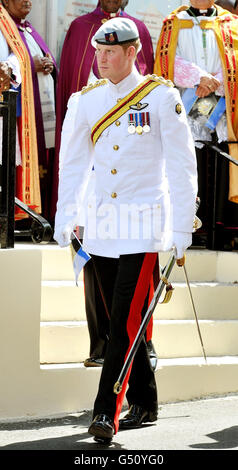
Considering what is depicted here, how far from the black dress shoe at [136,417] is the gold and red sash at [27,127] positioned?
2938 mm

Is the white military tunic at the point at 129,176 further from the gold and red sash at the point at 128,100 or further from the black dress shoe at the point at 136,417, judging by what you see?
the black dress shoe at the point at 136,417

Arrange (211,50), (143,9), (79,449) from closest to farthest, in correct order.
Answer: (79,449), (211,50), (143,9)

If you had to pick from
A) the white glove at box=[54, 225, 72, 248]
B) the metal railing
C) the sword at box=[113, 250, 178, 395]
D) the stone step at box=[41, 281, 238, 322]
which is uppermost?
the metal railing

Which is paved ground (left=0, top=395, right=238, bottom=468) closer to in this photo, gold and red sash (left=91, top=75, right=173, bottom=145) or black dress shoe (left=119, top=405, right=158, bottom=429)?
black dress shoe (left=119, top=405, right=158, bottom=429)

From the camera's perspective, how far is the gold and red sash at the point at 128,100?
537 cm

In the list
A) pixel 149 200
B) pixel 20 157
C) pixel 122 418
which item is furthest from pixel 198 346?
pixel 20 157

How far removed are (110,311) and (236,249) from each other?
308cm

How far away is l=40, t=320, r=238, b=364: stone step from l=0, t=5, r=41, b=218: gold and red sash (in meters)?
1.92

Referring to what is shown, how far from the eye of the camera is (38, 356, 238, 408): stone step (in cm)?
600

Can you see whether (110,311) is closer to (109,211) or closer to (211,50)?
(109,211)

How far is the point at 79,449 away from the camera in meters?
5.12

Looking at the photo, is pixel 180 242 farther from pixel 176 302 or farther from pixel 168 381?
pixel 176 302

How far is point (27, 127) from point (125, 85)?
115 inches

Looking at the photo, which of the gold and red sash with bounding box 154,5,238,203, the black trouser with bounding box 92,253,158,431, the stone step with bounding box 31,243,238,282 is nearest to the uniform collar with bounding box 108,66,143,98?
the black trouser with bounding box 92,253,158,431
